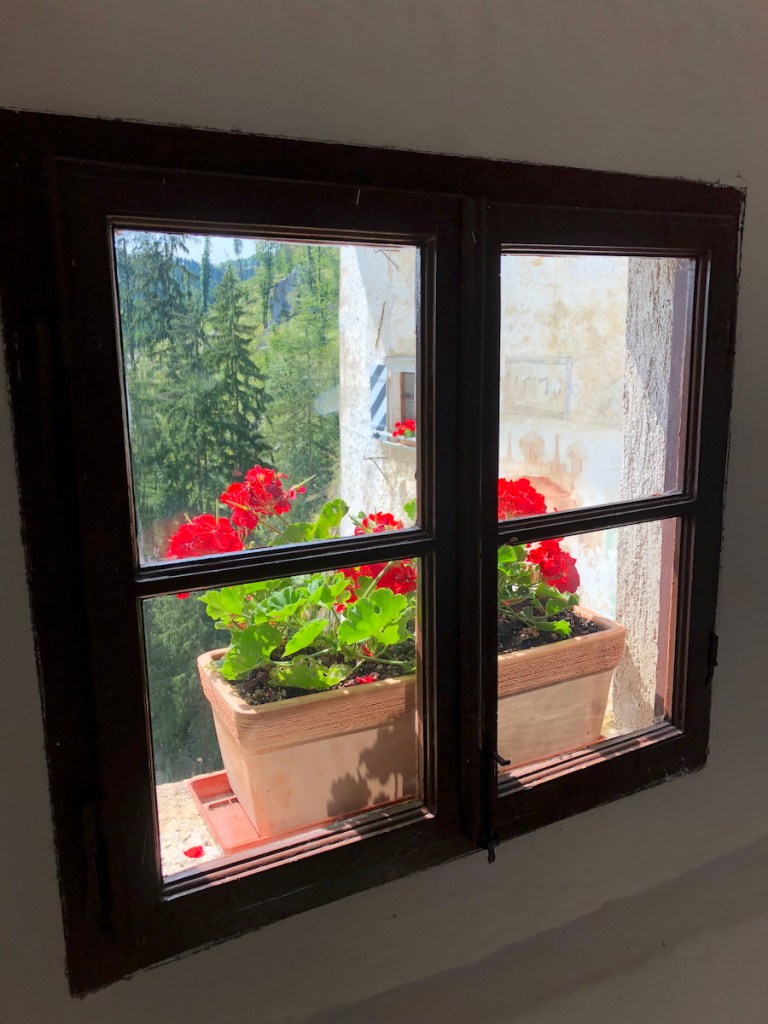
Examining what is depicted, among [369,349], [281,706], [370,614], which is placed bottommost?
[281,706]

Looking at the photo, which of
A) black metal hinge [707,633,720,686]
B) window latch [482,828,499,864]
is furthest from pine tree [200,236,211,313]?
black metal hinge [707,633,720,686]

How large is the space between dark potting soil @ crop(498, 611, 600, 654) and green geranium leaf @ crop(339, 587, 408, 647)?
0.20m

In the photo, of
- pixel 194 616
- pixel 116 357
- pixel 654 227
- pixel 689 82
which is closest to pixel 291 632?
pixel 194 616

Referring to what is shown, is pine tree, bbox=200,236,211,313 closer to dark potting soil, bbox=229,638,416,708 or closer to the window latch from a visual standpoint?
dark potting soil, bbox=229,638,416,708

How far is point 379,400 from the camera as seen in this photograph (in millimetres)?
1108

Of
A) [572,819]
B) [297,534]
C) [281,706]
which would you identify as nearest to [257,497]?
[297,534]

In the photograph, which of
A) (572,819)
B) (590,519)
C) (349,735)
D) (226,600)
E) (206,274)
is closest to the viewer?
(206,274)

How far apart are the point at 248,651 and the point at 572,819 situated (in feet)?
2.22

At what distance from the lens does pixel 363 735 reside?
1.18m

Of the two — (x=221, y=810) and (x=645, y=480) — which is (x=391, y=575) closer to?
(x=221, y=810)

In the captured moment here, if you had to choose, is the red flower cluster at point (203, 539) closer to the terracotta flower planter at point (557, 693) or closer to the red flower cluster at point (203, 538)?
the red flower cluster at point (203, 538)

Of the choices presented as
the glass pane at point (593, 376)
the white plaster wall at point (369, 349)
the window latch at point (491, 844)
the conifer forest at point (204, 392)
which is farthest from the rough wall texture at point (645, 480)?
the conifer forest at point (204, 392)

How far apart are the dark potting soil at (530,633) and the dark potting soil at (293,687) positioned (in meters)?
0.17

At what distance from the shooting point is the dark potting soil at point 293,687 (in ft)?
3.62
